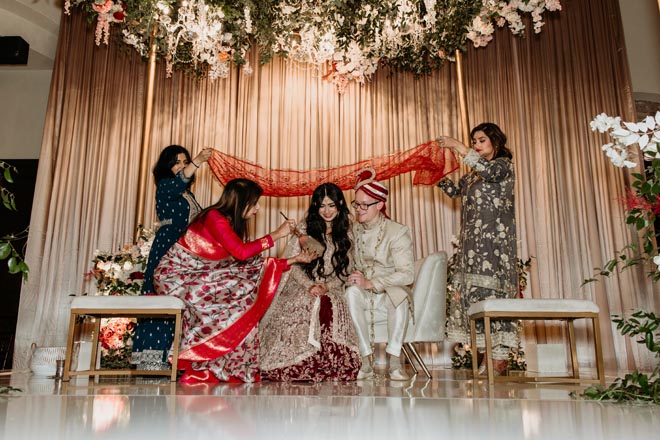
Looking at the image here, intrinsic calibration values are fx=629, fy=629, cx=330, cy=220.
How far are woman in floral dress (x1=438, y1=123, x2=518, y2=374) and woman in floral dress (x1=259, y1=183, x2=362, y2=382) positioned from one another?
904 millimetres

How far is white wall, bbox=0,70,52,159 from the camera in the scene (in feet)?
27.2

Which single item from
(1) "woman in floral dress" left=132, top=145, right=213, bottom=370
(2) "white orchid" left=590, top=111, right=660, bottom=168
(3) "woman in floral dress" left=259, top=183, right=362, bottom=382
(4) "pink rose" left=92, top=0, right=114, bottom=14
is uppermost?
(4) "pink rose" left=92, top=0, right=114, bottom=14

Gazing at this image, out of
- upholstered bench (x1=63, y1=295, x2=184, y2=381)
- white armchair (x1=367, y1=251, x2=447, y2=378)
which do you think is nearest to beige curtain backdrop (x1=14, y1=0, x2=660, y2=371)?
white armchair (x1=367, y1=251, x2=447, y2=378)

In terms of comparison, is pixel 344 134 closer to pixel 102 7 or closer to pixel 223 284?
pixel 102 7

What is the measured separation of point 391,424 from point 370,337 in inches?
92.9

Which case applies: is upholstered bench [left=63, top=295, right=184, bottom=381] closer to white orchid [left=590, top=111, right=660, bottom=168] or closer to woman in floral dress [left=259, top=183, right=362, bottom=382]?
woman in floral dress [left=259, top=183, right=362, bottom=382]

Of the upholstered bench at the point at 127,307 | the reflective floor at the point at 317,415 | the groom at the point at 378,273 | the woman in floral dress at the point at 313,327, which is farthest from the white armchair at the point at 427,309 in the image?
the upholstered bench at the point at 127,307

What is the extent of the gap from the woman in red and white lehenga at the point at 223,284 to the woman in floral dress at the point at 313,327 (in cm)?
11

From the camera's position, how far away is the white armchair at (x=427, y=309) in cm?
435

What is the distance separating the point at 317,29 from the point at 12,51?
3.81m

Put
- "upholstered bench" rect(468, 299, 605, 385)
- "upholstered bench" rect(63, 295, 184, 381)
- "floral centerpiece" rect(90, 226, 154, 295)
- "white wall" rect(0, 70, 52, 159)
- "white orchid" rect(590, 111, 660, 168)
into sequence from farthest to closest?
"white wall" rect(0, 70, 52, 159) < "floral centerpiece" rect(90, 226, 154, 295) < "upholstered bench" rect(63, 295, 184, 381) < "upholstered bench" rect(468, 299, 605, 385) < "white orchid" rect(590, 111, 660, 168)

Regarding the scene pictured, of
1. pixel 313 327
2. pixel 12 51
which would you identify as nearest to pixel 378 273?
pixel 313 327

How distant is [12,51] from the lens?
25.4ft

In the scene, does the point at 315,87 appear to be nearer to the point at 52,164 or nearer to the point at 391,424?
the point at 52,164
